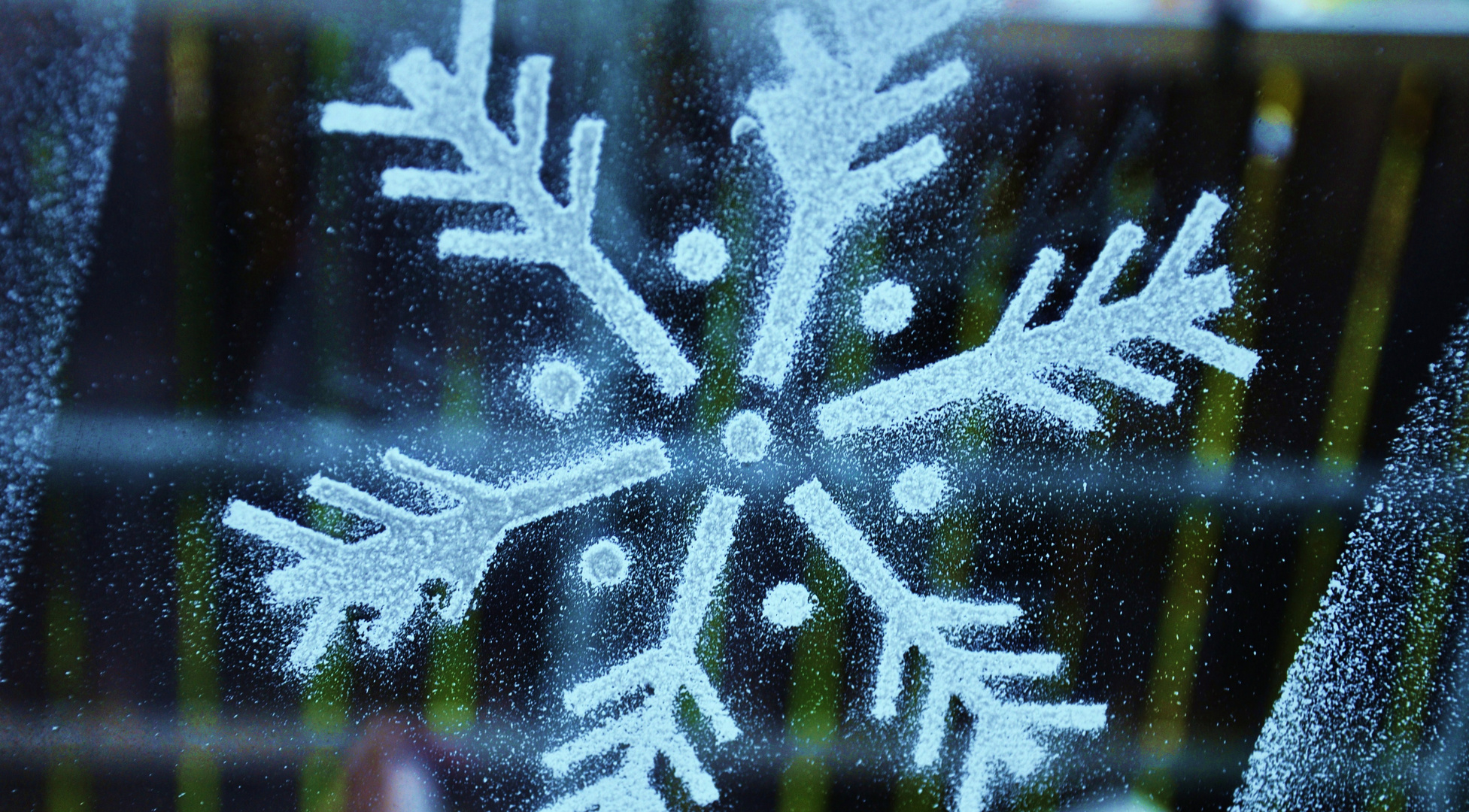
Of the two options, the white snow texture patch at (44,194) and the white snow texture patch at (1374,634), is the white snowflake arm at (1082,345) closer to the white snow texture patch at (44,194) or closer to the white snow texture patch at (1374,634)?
the white snow texture patch at (1374,634)

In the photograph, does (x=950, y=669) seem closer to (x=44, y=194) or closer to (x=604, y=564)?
(x=604, y=564)

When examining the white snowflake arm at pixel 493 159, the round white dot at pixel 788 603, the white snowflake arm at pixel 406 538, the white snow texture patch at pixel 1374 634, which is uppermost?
the white snowflake arm at pixel 493 159

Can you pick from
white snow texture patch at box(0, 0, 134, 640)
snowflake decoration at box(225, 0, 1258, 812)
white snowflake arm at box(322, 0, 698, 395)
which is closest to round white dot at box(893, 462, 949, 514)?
snowflake decoration at box(225, 0, 1258, 812)

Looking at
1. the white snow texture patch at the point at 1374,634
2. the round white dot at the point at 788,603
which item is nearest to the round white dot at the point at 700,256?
the round white dot at the point at 788,603

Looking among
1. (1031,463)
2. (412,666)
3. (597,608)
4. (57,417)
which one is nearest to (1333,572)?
(1031,463)

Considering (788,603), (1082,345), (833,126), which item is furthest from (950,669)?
(833,126)

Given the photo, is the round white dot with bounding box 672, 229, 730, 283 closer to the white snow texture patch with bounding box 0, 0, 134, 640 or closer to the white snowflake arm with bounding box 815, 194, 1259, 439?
the white snowflake arm with bounding box 815, 194, 1259, 439
